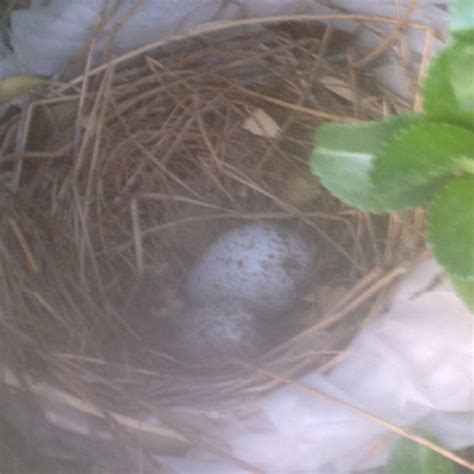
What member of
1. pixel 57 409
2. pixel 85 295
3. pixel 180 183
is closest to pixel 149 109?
pixel 180 183

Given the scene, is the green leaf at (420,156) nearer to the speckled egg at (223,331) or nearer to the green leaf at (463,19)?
the green leaf at (463,19)

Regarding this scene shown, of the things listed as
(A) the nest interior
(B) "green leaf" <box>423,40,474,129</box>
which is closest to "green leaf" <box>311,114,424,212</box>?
(B) "green leaf" <box>423,40,474,129</box>

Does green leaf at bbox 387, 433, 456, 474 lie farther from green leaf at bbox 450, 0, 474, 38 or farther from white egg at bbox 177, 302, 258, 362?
green leaf at bbox 450, 0, 474, 38

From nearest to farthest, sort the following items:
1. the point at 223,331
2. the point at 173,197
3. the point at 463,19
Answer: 1. the point at 463,19
2. the point at 223,331
3. the point at 173,197

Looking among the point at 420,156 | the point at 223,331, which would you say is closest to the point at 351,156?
the point at 420,156

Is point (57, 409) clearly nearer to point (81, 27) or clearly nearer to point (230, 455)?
point (230, 455)

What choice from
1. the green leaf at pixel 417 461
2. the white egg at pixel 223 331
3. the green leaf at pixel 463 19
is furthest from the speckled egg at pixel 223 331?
the green leaf at pixel 463 19

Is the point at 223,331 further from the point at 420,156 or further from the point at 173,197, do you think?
the point at 420,156
